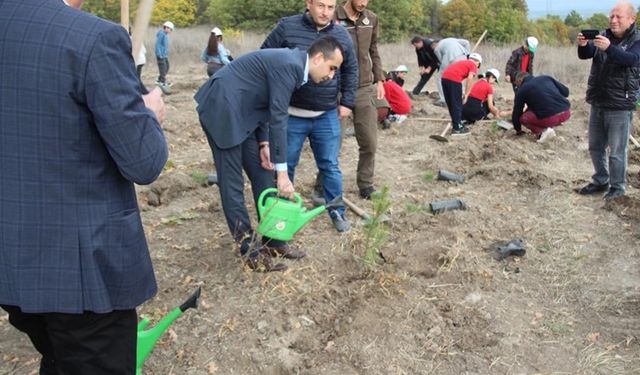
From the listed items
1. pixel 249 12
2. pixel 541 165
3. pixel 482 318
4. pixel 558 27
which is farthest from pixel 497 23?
pixel 482 318

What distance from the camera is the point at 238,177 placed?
334 centimetres

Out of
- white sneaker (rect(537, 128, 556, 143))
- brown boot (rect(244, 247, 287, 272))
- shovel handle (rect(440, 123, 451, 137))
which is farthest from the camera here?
shovel handle (rect(440, 123, 451, 137))

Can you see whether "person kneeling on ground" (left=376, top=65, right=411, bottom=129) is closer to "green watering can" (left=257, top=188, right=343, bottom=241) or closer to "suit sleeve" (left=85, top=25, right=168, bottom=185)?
"green watering can" (left=257, top=188, right=343, bottom=241)

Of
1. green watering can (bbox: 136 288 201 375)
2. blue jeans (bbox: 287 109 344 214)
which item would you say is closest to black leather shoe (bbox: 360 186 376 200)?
blue jeans (bbox: 287 109 344 214)

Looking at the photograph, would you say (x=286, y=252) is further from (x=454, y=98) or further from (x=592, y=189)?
(x=454, y=98)

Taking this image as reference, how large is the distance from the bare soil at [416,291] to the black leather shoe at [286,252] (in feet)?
0.30

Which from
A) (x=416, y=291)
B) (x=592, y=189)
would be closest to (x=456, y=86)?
(x=592, y=189)

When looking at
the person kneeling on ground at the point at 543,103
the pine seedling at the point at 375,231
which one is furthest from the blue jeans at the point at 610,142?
the pine seedling at the point at 375,231

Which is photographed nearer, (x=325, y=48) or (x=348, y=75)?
(x=325, y=48)

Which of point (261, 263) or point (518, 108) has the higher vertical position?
point (261, 263)

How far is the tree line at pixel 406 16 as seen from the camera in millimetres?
32406

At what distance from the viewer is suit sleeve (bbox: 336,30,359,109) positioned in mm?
4102

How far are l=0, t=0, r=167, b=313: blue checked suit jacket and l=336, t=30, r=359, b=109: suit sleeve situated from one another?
2726 millimetres

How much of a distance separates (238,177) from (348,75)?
139 cm
